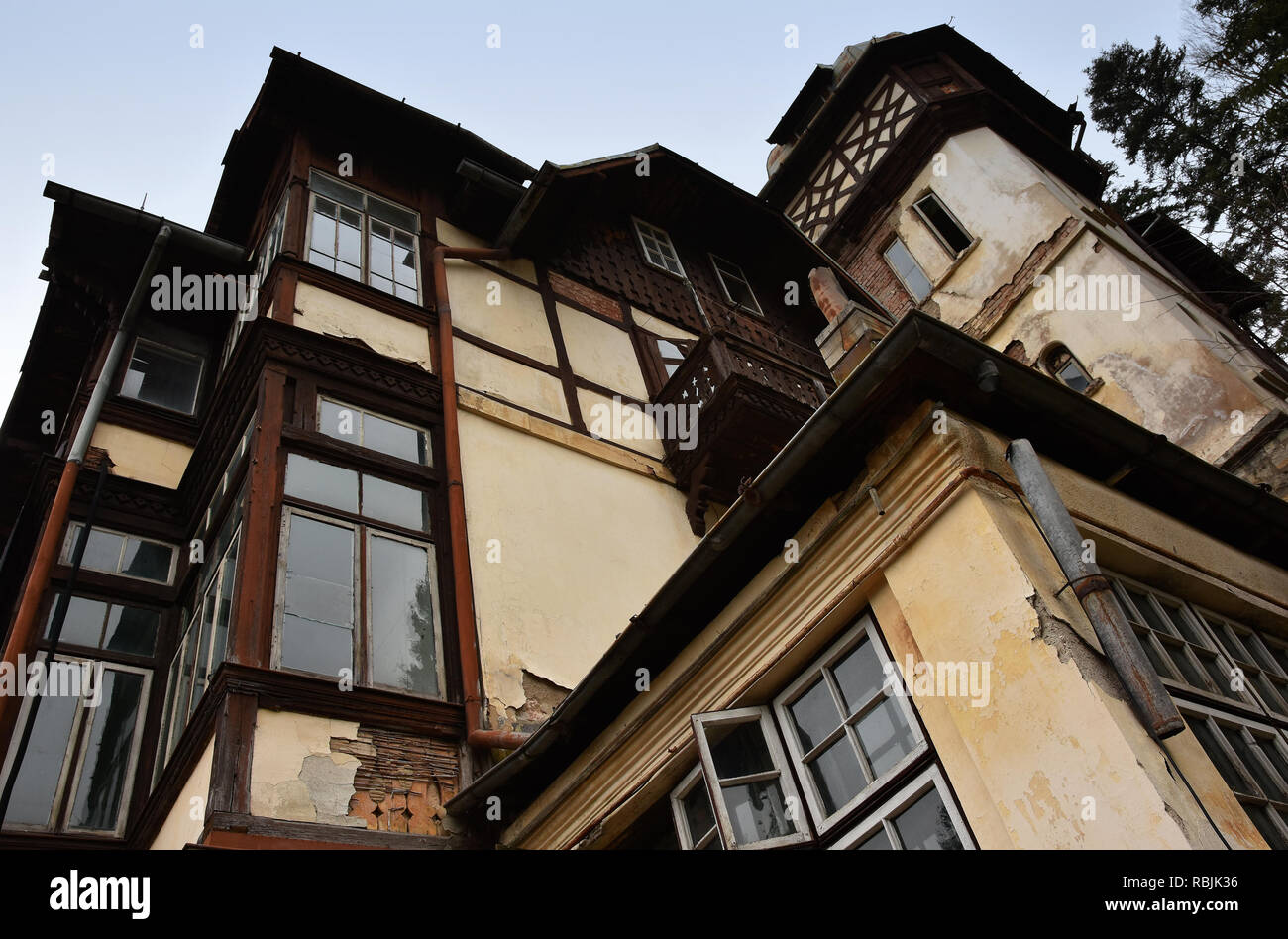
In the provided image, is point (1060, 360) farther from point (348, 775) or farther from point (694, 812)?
point (348, 775)

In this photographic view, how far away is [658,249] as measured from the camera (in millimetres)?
14164

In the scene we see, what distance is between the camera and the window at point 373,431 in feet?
26.7

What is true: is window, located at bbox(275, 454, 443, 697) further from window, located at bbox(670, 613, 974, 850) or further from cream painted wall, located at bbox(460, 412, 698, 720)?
window, located at bbox(670, 613, 974, 850)

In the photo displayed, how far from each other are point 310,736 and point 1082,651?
4.63 metres

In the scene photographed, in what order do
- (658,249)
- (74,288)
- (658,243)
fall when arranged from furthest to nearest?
(658,243)
(658,249)
(74,288)

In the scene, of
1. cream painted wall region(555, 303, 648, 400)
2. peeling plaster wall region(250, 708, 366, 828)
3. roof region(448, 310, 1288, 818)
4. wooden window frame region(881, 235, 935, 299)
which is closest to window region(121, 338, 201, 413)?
cream painted wall region(555, 303, 648, 400)

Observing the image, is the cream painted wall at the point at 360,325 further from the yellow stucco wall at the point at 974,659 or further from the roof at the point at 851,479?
the yellow stucco wall at the point at 974,659

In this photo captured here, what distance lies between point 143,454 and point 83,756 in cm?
339

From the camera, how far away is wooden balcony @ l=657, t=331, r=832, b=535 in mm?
9984

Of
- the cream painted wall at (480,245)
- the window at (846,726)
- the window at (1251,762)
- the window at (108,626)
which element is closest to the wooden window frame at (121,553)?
the window at (108,626)

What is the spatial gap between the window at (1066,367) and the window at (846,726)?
1036 centimetres

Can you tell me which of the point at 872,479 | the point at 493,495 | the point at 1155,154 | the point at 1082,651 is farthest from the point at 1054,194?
the point at 1082,651

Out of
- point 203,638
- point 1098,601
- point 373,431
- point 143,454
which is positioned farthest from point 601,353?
point 1098,601
